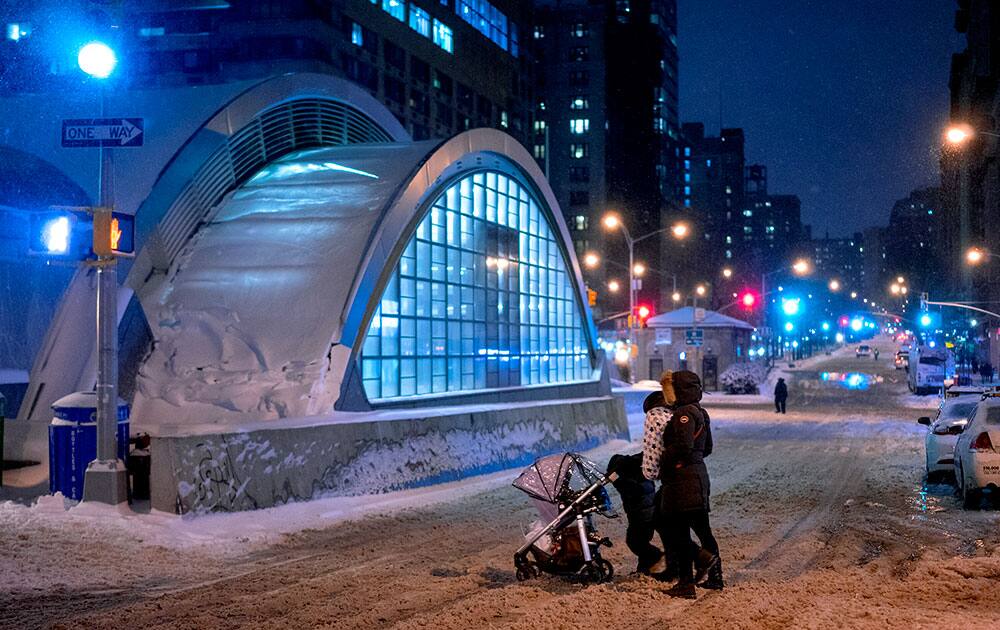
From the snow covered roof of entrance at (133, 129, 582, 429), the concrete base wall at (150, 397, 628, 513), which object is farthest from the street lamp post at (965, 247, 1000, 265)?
the concrete base wall at (150, 397, 628, 513)

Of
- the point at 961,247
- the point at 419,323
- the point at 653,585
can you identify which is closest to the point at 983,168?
the point at 961,247

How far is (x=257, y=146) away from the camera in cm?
2617

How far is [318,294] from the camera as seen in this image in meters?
21.8

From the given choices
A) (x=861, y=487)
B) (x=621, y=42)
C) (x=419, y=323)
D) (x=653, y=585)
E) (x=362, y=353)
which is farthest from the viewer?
(x=621, y=42)

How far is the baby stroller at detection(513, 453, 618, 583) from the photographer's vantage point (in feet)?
29.0

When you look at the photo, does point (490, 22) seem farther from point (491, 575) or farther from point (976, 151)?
point (491, 575)

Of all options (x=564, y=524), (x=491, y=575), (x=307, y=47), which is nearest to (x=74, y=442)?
(x=491, y=575)

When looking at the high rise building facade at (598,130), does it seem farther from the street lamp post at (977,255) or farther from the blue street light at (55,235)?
the blue street light at (55,235)

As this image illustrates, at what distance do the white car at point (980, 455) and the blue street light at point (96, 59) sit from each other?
12307 mm

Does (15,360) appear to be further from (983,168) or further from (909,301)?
(909,301)

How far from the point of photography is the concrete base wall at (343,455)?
40.8ft

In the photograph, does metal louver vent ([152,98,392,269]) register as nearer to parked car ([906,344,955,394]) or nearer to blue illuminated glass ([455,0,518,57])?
parked car ([906,344,955,394])

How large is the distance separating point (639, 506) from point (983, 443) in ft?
23.2

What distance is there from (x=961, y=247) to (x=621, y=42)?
45.9 meters
